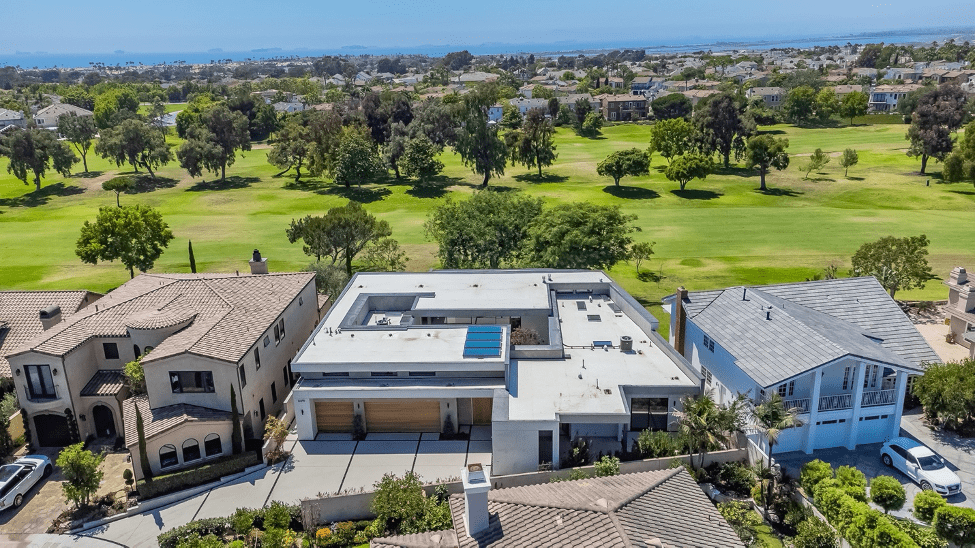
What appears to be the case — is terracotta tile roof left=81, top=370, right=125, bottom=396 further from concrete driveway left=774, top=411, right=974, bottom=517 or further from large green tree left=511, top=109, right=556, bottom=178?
large green tree left=511, top=109, right=556, bottom=178

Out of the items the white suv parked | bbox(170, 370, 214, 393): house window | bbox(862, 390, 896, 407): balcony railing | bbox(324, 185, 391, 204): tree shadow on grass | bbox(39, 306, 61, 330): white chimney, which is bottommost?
bbox(324, 185, 391, 204): tree shadow on grass

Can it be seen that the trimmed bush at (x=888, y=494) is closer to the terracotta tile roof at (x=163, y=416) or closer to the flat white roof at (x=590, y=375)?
the flat white roof at (x=590, y=375)

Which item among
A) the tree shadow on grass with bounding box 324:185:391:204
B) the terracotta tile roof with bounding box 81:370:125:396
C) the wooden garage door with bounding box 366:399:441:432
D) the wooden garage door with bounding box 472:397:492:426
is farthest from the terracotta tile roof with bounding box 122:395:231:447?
the tree shadow on grass with bounding box 324:185:391:204

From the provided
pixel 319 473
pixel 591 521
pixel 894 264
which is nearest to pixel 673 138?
pixel 894 264

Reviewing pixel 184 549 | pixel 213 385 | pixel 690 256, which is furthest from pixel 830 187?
pixel 184 549

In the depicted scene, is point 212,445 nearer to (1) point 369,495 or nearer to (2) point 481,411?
(1) point 369,495
